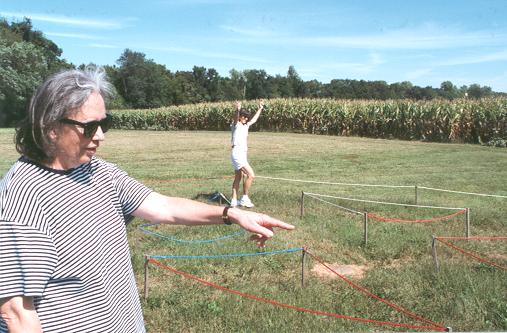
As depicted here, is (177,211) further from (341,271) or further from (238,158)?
(238,158)

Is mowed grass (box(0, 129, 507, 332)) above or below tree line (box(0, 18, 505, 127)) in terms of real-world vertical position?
below

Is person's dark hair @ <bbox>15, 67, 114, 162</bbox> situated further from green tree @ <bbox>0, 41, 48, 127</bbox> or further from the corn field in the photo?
green tree @ <bbox>0, 41, 48, 127</bbox>

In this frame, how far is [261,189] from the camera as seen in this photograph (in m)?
12.4

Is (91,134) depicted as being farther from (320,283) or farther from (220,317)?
(320,283)

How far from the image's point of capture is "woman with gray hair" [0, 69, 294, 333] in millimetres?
1741

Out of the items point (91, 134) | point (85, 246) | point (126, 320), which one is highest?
point (91, 134)

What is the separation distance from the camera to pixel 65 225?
1926mm

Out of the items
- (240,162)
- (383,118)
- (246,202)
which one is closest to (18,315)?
(246,202)

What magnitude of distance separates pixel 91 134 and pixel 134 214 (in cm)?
56

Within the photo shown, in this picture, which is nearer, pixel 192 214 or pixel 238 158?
pixel 192 214

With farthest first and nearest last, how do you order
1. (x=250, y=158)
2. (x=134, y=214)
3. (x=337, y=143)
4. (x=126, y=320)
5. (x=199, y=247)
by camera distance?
1. (x=337, y=143)
2. (x=250, y=158)
3. (x=199, y=247)
4. (x=134, y=214)
5. (x=126, y=320)

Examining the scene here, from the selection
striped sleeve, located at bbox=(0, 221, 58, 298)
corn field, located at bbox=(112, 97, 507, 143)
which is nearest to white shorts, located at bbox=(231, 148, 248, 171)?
striped sleeve, located at bbox=(0, 221, 58, 298)

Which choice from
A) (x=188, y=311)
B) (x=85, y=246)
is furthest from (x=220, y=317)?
(x=85, y=246)

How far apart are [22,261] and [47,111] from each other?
2.04 feet
